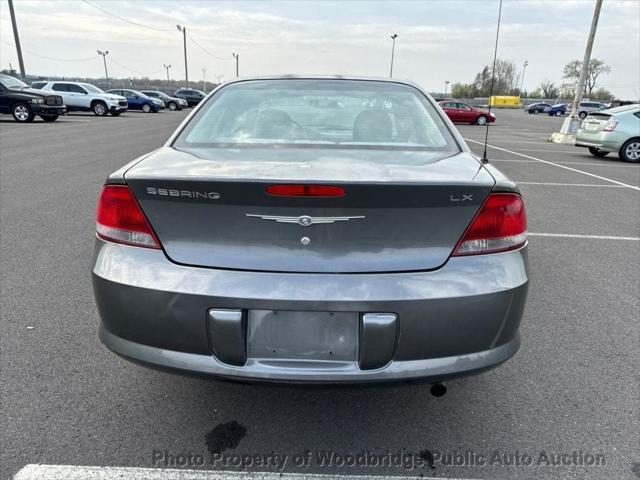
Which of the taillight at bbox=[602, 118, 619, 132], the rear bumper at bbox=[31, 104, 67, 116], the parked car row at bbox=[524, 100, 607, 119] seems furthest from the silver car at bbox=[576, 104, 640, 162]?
the parked car row at bbox=[524, 100, 607, 119]

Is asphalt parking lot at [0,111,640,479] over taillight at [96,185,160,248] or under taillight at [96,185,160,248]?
under

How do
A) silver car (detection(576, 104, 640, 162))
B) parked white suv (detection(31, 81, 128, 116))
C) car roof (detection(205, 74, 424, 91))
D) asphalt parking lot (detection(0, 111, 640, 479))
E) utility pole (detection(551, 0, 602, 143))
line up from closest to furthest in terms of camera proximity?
asphalt parking lot (detection(0, 111, 640, 479)) → car roof (detection(205, 74, 424, 91)) → silver car (detection(576, 104, 640, 162)) → utility pole (detection(551, 0, 602, 143)) → parked white suv (detection(31, 81, 128, 116))

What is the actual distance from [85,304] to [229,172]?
2177 millimetres

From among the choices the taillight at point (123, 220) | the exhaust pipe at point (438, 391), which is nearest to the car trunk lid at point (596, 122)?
the exhaust pipe at point (438, 391)

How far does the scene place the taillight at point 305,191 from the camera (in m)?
1.76

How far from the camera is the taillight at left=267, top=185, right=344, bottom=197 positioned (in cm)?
176

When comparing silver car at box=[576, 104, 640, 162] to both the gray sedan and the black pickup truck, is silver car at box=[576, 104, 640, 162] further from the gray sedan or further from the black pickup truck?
the gray sedan

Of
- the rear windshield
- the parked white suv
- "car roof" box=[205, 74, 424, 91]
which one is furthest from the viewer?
the parked white suv

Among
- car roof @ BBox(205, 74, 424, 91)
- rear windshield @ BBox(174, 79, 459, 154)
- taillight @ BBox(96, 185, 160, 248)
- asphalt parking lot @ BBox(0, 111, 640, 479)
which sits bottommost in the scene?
asphalt parking lot @ BBox(0, 111, 640, 479)

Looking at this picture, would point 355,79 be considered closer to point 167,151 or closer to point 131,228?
point 167,151

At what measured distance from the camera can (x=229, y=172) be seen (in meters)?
1.87

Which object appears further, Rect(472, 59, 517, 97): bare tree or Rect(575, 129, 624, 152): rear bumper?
Rect(575, 129, 624, 152): rear bumper

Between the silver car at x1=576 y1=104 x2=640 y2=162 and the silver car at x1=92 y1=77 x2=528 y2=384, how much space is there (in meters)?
12.6

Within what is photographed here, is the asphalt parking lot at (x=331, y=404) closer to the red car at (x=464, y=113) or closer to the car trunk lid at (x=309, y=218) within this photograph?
the car trunk lid at (x=309, y=218)
